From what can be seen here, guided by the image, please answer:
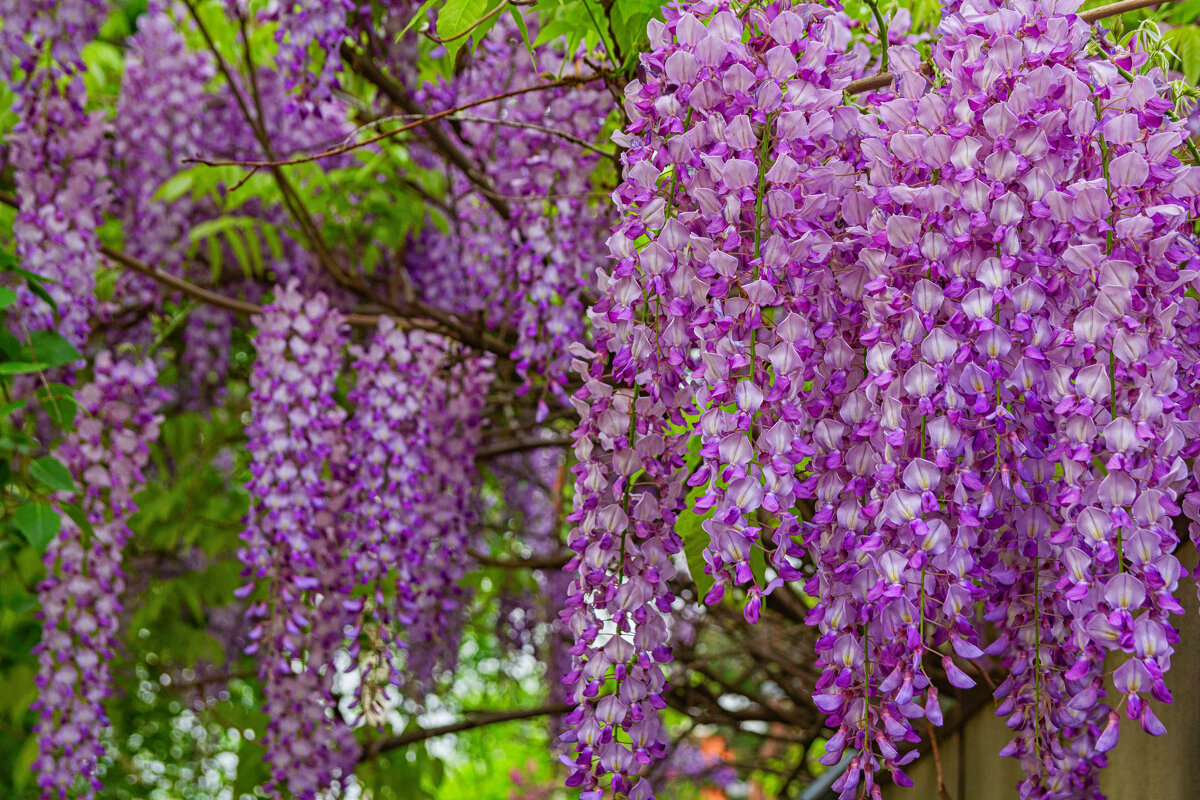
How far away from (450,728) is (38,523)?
1528 millimetres

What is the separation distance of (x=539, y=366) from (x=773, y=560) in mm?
1364

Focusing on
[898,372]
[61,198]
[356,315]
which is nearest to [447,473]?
[356,315]

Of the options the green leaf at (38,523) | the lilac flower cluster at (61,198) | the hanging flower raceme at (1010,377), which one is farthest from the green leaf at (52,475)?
the hanging flower raceme at (1010,377)

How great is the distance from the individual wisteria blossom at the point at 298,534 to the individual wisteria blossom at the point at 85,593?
0.33 metres

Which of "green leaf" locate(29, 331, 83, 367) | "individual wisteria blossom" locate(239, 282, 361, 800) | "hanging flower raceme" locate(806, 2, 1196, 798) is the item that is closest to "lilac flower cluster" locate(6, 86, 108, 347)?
"green leaf" locate(29, 331, 83, 367)

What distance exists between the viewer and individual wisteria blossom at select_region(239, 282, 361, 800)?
242 centimetres

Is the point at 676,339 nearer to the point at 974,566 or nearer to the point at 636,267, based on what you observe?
the point at 636,267

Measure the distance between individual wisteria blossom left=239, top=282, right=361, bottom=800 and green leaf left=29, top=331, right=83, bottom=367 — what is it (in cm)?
39

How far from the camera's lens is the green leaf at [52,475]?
7.11 feet

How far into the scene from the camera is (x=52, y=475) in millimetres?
2186

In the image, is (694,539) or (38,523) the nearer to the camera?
(694,539)

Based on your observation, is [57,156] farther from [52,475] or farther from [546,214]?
[546,214]

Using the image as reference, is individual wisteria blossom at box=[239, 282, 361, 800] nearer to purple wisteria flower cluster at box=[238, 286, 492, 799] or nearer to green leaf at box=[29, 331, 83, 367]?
purple wisteria flower cluster at box=[238, 286, 492, 799]

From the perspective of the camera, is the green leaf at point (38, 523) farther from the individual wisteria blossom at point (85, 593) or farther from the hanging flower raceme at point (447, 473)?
the hanging flower raceme at point (447, 473)
